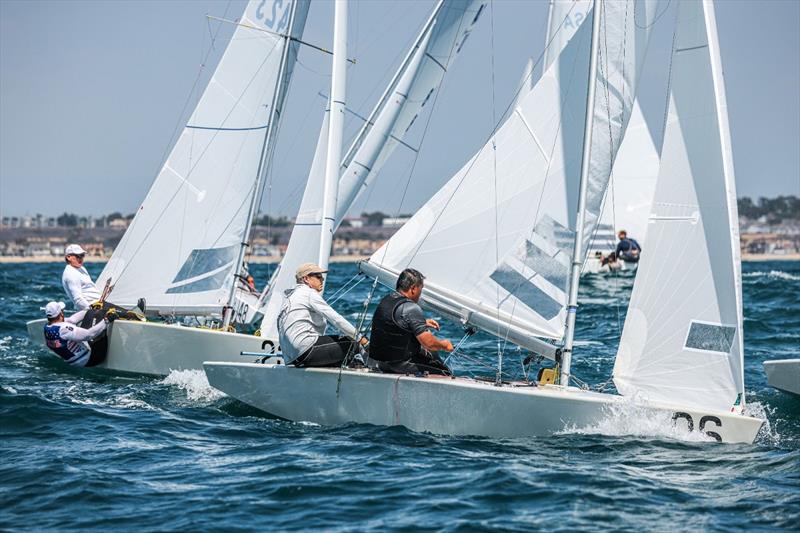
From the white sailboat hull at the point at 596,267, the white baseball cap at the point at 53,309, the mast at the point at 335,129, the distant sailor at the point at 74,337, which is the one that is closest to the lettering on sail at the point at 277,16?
the mast at the point at 335,129

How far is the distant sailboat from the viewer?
8.12 metres

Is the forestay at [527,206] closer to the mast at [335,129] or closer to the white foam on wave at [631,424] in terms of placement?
the white foam on wave at [631,424]

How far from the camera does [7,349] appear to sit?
14055 mm

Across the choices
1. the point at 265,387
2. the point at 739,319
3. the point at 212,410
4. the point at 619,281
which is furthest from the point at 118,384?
the point at 619,281

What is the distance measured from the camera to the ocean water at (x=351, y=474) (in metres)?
6.17

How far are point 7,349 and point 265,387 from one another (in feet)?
20.7

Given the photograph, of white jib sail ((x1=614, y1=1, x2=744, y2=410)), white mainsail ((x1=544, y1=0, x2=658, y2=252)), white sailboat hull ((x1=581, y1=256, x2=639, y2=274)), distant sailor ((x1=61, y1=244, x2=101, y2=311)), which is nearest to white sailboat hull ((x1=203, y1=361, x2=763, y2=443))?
white jib sail ((x1=614, y1=1, x2=744, y2=410))

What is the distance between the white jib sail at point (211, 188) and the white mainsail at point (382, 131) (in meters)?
1.93

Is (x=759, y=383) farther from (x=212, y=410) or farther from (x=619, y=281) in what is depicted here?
(x=619, y=281)

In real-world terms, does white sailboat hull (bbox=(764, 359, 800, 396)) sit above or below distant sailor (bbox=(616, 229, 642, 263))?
below

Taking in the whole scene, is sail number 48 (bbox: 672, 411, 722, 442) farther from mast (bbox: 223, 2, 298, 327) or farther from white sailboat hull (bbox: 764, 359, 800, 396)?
mast (bbox: 223, 2, 298, 327)

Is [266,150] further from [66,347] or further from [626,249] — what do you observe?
[626,249]

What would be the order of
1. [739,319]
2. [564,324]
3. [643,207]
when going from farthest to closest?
1. [643,207]
2. [564,324]
3. [739,319]

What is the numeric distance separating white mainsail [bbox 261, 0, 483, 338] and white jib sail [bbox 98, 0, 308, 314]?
1.93 meters
